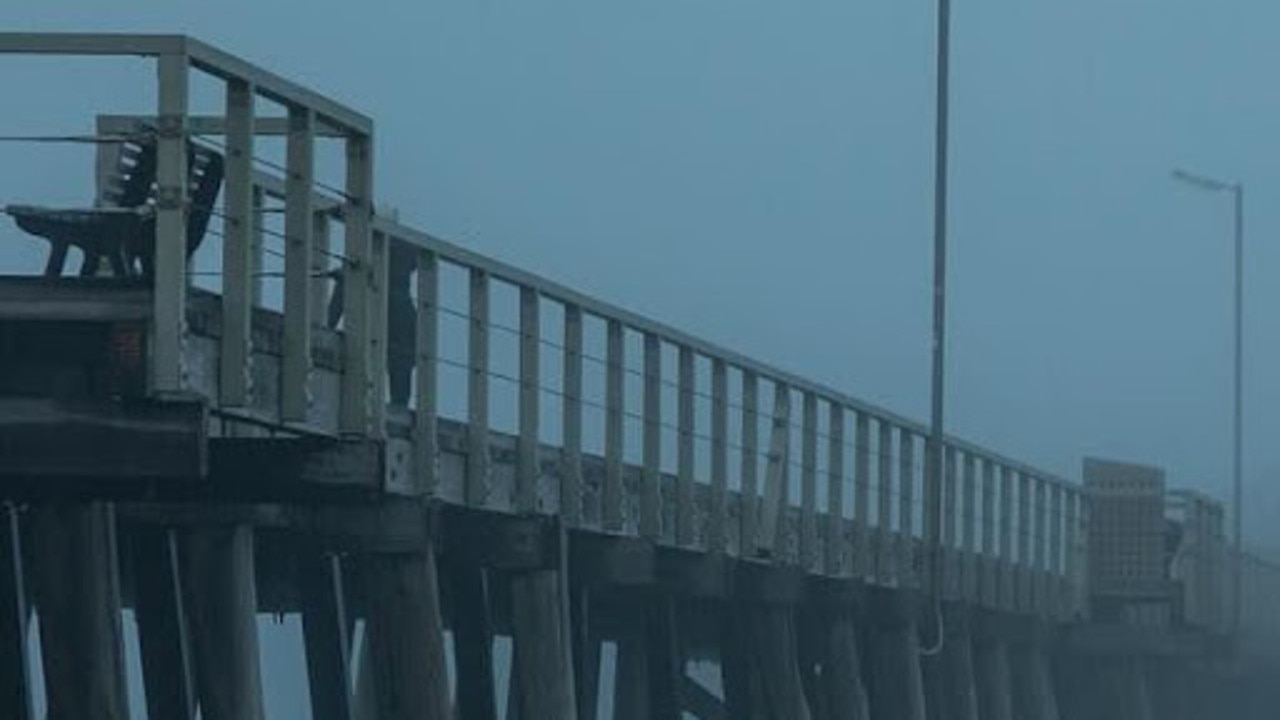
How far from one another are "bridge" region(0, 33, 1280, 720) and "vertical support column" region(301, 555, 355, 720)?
2cm

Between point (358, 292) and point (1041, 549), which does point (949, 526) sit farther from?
point (358, 292)

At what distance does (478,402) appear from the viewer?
24.0 m

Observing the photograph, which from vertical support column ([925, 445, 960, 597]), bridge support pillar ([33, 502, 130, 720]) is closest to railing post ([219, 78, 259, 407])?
bridge support pillar ([33, 502, 130, 720])

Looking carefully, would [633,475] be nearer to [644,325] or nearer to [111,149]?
[644,325]

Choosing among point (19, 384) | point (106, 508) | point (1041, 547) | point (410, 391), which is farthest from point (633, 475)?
point (1041, 547)

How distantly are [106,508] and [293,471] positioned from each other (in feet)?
6.19

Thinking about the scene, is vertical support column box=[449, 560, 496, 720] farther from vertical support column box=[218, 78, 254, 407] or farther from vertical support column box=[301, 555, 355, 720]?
vertical support column box=[218, 78, 254, 407]

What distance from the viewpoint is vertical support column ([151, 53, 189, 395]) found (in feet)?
53.2

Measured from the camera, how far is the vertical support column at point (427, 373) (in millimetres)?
22594

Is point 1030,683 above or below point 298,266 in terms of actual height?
below

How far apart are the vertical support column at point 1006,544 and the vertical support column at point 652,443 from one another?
12.8 m

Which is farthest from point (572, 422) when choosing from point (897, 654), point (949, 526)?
point (949, 526)

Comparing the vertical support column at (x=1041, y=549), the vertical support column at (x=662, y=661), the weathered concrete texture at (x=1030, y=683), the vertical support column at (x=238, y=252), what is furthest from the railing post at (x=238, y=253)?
the weathered concrete texture at (x=1030, y=683)

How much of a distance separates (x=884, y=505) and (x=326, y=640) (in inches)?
442
